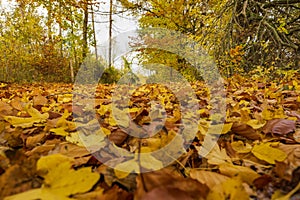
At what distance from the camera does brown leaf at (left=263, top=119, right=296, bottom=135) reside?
26.5 inches

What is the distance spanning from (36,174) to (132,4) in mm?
7699

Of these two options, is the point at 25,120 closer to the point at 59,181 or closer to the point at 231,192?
the point at 59,181

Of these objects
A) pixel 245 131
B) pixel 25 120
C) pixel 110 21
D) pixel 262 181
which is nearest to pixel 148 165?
pixel 262 181

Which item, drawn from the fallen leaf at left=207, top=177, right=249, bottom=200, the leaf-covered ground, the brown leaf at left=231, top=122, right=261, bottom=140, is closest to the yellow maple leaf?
the leaf-covered ground

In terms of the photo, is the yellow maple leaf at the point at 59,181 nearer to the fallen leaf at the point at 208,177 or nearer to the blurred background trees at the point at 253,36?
the fallen leaf at the point at 208,177

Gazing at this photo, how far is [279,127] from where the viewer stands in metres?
0.69

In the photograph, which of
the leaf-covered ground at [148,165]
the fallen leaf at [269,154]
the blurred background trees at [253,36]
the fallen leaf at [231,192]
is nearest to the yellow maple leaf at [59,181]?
the leaf-covered ground at [148,165]

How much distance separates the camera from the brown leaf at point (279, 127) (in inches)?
26.5

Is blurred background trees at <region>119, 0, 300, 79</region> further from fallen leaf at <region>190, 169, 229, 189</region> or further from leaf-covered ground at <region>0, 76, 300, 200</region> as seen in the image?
fallen leaf at <region>190, 169, 229, 189</region>

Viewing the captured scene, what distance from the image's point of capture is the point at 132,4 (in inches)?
295

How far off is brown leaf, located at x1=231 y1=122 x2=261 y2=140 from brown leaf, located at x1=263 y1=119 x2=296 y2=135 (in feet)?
0.15

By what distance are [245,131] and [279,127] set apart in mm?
96

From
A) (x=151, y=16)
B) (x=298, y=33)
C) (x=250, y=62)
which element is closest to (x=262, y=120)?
(x=250, y=62)

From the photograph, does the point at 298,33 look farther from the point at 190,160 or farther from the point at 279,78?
the point at 190,160
